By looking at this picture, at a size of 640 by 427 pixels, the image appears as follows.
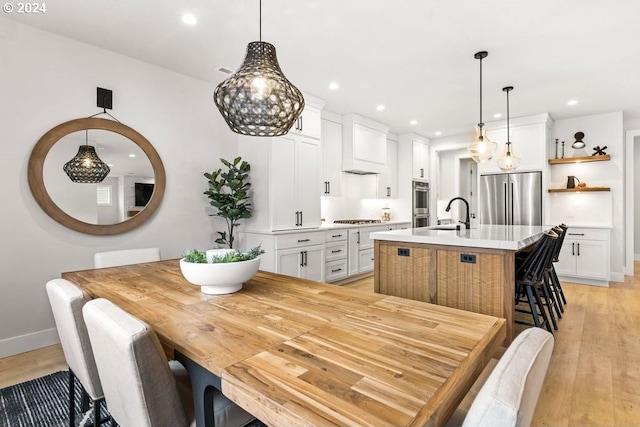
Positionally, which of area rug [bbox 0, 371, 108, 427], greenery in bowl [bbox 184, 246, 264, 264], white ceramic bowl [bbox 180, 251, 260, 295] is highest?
greenery in bowl [bbox 184, 246, 264, 264]

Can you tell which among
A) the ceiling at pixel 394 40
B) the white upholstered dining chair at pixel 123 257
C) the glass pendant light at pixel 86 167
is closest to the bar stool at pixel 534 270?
the ceiling at pixel 394 40

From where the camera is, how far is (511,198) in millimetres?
5727

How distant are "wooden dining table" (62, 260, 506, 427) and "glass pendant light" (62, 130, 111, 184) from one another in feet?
5.83

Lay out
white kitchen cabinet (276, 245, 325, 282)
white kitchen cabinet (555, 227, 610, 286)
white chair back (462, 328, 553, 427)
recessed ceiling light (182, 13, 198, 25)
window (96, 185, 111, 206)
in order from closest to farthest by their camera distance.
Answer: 1. white chair back (462, 328, 553, 427)
2. recessed ceiling light (182, 13, 198, 25)
3. window (96, 185, 111, 206)
4. white kitchen cabinet (276, 245, 325, 282)
5. white kitchen cabinet (555, 227, 610, 286)

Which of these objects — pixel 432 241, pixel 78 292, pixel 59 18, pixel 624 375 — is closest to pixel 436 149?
pixel 432 241

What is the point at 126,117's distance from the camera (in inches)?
131

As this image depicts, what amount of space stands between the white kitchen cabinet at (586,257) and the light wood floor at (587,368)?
1161mm

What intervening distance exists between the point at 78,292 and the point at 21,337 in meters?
2.14

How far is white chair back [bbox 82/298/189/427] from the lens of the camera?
968 millimetres

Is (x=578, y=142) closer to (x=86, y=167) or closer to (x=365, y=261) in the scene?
(x=365, y=261)

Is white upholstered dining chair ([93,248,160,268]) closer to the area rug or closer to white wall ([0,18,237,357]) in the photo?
white wall ([0,18,237,357])

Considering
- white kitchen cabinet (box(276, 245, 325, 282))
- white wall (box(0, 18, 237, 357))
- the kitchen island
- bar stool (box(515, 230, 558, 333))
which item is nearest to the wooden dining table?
the kitchen island

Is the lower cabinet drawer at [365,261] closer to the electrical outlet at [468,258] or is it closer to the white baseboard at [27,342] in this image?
the electrical outlet at [468,258]

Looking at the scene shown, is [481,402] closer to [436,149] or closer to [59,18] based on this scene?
[59,18]
